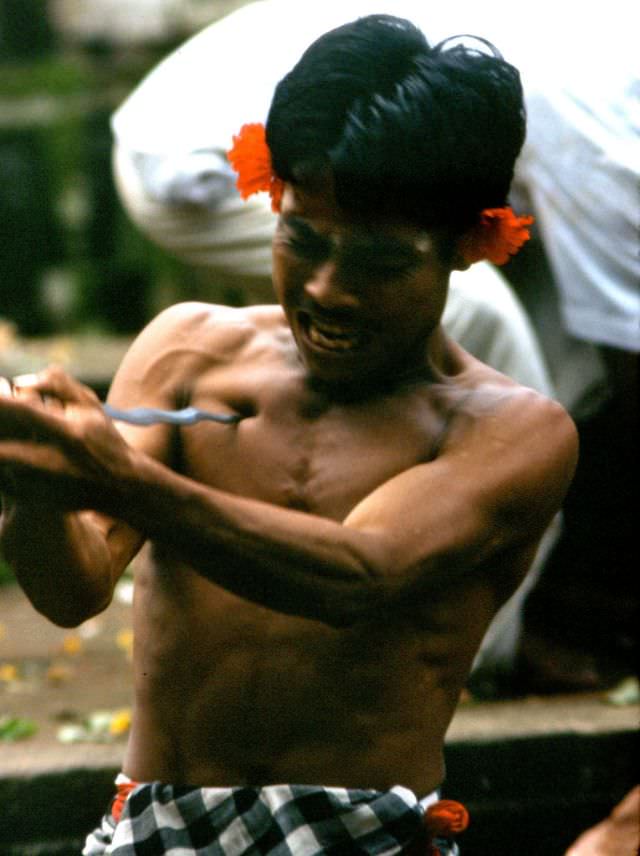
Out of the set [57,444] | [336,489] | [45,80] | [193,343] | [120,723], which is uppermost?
[57,444]

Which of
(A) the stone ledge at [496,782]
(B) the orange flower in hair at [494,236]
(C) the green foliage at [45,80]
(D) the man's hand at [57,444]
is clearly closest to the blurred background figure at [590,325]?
(A) the stone ledge at [496,782]

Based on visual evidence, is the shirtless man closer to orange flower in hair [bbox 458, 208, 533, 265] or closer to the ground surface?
orange flower in hair [bbox 458, 208, 533, 265]

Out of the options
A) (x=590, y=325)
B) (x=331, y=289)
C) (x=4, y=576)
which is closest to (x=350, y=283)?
(x=331, y=289)

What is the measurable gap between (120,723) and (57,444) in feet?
8.09

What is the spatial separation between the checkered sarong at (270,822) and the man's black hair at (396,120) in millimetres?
889

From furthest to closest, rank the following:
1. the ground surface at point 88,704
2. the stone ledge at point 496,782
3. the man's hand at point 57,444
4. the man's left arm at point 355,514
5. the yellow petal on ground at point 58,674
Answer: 1. the yellow petal on ground at point 58,674
2. the ground surface at point 88,704
3. the stone ledge at point 496,782
4. the man's left arm at point 355,514
5. the man's hand at point 57,444

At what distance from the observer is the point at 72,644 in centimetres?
557

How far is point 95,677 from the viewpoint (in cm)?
524

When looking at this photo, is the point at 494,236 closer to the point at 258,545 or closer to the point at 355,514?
the point at 355,514

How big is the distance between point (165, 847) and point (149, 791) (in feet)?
0.31

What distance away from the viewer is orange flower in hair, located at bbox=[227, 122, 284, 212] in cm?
282

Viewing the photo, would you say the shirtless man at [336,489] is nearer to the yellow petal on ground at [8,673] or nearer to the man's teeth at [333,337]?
the man's teeth at [333,337]

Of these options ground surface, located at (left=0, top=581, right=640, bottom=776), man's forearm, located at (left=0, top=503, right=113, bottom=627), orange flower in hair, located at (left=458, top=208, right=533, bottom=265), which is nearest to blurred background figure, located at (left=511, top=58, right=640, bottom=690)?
ground surface, located at (left=0, top=581, right=640, bottom=776)

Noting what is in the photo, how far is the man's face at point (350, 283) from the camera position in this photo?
2680 mm
